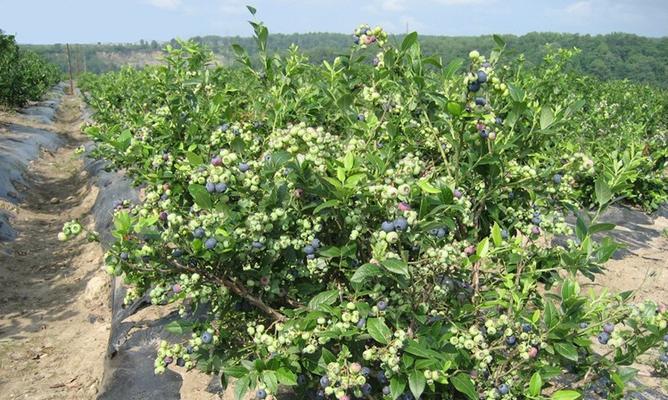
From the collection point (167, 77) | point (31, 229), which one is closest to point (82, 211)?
point (31, 229)

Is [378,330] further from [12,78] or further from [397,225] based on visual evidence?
[12,78]

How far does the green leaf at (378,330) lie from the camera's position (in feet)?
5.04

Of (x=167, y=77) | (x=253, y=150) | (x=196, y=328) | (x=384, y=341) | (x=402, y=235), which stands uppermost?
(x=167, y=77)

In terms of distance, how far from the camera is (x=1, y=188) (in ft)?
26.9

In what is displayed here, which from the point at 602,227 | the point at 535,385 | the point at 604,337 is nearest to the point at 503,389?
the point at 535,385

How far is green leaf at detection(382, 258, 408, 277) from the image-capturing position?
145 centimetres

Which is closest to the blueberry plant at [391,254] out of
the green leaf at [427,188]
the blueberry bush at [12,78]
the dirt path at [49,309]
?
the green leaf at [427,188]

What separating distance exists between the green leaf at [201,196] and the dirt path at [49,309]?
2.62 m

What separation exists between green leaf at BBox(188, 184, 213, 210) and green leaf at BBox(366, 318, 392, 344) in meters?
0.61

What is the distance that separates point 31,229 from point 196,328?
6.45 m

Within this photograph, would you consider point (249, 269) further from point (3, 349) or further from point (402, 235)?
point (3, 349)

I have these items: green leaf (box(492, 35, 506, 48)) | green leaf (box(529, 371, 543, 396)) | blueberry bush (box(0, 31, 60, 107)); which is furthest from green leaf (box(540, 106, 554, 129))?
blueberry bush (box(0, 31, 60, 107))

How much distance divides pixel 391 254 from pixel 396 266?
48 mm

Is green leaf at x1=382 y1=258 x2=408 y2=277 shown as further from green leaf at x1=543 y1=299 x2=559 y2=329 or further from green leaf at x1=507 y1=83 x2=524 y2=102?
green leaf at x1=507 y1=83 x2=524 y2=102
